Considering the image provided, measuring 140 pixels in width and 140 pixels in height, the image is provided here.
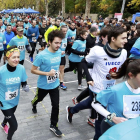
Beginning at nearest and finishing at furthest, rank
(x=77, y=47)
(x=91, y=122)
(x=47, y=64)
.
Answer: (x=47, y=64), (x=91, y=122), (x=77, y=47)

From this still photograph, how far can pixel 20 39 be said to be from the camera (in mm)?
5965

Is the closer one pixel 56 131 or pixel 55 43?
pixel 55 43

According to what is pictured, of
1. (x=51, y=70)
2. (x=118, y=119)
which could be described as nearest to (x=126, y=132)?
(x=118, y=119)

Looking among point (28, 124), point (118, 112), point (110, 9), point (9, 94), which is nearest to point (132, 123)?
point (118, 112)

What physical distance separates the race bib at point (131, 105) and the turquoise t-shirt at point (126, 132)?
359mm

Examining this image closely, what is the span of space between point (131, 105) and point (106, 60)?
3.51ft

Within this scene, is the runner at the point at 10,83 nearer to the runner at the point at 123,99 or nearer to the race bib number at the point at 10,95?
the race bib number at the point at 10,95

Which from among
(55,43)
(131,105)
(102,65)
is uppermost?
(55,43)

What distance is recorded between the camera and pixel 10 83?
9.48ft

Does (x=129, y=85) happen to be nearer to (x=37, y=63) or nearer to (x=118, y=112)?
(x=118, y=112)

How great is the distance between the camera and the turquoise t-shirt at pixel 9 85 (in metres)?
2.85

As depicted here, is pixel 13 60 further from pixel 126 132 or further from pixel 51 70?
pixel 126 132

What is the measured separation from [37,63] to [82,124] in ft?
5.32

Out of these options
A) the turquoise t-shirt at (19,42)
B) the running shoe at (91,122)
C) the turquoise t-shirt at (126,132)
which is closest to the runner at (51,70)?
the running shoe at (91,122)
